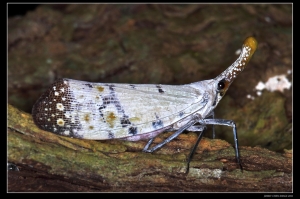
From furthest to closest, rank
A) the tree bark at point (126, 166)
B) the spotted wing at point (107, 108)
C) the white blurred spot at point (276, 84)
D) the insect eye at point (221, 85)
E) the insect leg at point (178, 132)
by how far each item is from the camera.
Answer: the white blurred spot at point (276, 84) < the insect eye at point (221, 85) < the insect leg at point (178, 132) < the spotted wing at point (107, 108) < the tree bark at point (126, 166)

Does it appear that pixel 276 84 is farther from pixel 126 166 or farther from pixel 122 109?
pixel 126 166

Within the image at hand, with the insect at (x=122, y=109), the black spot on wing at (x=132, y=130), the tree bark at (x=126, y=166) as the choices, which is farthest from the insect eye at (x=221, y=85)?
the black spot on wing at (x=132, y=130)

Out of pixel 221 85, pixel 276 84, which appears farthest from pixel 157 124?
pixel 276 84

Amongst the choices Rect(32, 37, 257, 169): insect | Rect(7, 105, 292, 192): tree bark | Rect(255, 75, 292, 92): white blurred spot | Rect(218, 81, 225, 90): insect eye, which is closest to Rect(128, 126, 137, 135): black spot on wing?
Rect(32, 37, 257, 169): insect

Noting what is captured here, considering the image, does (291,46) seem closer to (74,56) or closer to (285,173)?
(285,173)

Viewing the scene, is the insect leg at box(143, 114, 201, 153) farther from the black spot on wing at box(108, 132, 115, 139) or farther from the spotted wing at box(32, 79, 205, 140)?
the black spot on wing at box(108, 132, 115, 139)

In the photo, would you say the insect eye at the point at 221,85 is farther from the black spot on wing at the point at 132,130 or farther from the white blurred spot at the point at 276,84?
the white blurred spot at the point at 276,84
